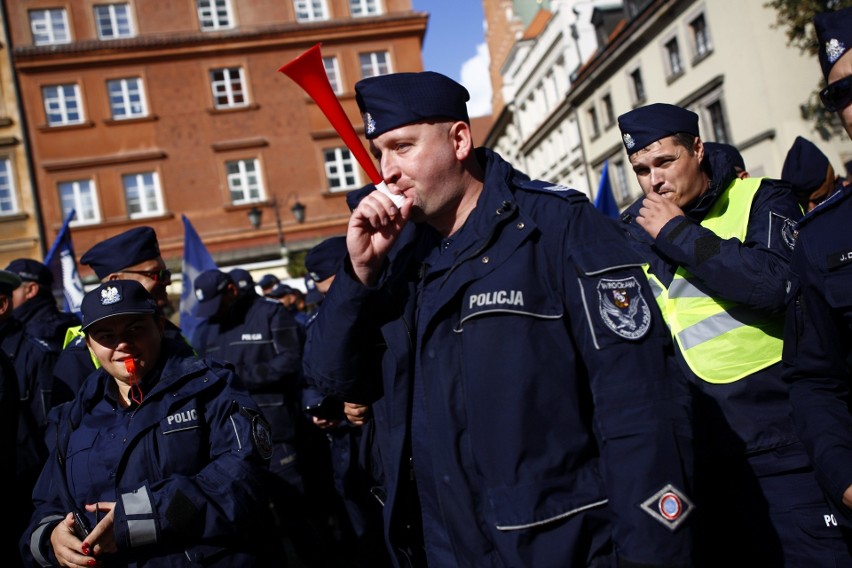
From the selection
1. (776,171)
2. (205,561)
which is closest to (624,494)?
(205,561)

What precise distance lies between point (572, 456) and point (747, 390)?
1.22 meters

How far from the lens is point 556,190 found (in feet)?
8.20

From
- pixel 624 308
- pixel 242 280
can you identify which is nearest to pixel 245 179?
pixel 242 280

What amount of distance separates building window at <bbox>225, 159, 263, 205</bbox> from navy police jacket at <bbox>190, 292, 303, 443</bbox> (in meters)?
24.3

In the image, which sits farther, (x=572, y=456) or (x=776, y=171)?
(x=776, y=171)

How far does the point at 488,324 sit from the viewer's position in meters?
2.33

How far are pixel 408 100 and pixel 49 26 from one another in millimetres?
32225

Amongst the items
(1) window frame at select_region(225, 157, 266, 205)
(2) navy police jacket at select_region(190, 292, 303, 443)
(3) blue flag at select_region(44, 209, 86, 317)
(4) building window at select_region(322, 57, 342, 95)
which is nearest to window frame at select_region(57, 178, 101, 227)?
(1) window frame at select_region(225, 157, 266, 205)

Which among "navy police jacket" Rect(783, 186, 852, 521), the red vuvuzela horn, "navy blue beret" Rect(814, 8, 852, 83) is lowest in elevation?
"navy police jacket" Rect(783, 186, 852, 521)

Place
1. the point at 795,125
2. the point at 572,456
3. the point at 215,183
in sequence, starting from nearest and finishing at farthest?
the point at 572,456 < the point at 795,125 < the point at 215,183

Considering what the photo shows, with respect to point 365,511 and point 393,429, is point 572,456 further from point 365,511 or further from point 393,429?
point 365,511

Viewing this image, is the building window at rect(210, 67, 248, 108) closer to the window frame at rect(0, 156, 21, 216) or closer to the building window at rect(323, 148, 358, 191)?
the building window at rect(323, 148, 358, 191)

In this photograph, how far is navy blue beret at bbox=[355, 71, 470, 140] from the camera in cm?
258

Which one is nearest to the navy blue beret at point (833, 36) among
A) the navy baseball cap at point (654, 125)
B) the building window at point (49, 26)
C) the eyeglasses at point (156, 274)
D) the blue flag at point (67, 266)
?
the navy baseball cap at point (654, 125)
